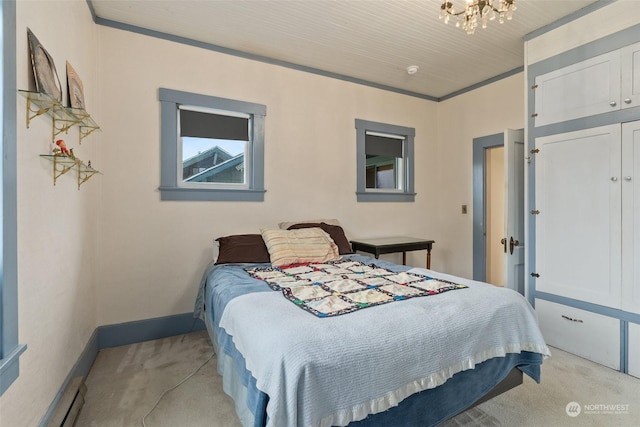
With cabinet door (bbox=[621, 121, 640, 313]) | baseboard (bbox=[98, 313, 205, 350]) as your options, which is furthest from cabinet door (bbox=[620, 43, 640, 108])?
baseboard (bbox=[98, 313, 205, 350])

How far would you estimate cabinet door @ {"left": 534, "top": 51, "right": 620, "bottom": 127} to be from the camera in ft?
7.59

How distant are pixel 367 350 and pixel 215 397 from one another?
1.27m

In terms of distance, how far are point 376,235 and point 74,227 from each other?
121 inches

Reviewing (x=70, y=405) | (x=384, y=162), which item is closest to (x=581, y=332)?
(x=384, y=162)

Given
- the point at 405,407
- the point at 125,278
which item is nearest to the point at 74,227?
the point at 125,278

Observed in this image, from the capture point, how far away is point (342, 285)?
6.33 feet

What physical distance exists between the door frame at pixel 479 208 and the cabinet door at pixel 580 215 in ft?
3.81

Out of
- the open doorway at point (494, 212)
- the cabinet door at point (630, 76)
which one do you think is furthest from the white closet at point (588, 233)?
the open doorway at point (494, 212)

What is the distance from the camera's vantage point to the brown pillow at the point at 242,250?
2.63 meters

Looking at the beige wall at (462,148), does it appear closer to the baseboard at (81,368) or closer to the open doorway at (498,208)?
the open doorway at (498,208)

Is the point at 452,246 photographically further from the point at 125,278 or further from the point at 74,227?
the point at 74,227

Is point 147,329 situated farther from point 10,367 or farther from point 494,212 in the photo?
point 494,212

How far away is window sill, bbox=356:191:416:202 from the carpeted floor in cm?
231

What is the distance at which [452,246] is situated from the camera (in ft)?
14.2
